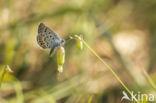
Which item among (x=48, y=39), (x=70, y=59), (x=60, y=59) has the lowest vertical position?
(x=60, y=59)

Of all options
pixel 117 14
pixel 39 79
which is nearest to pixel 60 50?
pixel 39 79

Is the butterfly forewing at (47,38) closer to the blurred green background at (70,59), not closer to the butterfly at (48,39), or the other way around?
the butterfly at (48,39)

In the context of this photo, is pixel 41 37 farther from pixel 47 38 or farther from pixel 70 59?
pixel 70 59

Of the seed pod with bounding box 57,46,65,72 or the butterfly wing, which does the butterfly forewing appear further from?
the seed pod with bounding box 57,46,65,72

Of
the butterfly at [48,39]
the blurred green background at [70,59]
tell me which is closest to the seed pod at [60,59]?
the butterfly at [48,39]

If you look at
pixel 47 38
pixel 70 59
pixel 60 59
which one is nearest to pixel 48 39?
pixel 47 38

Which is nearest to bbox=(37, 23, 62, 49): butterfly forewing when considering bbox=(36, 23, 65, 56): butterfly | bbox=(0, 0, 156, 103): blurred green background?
bbox=(36, 23, 65, 56): butterfly
